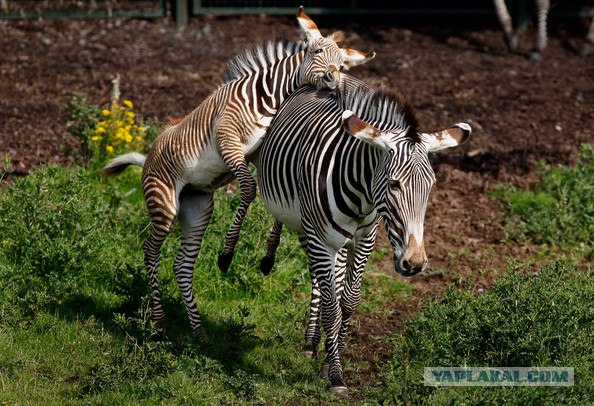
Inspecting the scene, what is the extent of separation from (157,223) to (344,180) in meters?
1.74

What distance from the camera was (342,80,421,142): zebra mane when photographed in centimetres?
589

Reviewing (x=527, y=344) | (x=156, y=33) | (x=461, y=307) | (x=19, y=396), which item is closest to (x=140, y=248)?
(x=19, y=396)

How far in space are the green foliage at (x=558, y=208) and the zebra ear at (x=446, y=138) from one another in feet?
12.2

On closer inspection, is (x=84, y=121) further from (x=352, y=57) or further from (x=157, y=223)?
(x=352, y=57)

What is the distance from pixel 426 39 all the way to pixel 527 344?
1044 cm

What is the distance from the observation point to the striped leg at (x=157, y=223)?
23.6ft

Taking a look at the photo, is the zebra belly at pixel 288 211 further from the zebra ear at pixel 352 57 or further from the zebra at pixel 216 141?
the zebra ear at pixel 352 57

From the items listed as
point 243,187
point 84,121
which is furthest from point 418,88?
point 243,187

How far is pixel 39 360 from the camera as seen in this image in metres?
6.77

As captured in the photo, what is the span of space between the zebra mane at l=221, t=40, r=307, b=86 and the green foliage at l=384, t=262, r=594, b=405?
2191 mm

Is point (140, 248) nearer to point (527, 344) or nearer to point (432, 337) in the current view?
point (432, 337)

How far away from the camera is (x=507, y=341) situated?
617 cm

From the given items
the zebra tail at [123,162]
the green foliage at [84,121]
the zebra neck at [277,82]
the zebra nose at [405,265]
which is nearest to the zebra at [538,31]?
the green foliage at [84,121]

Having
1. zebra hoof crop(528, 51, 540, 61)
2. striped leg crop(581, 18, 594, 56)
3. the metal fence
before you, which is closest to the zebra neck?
zebra hoof crop(528, 51, 540, 61)
